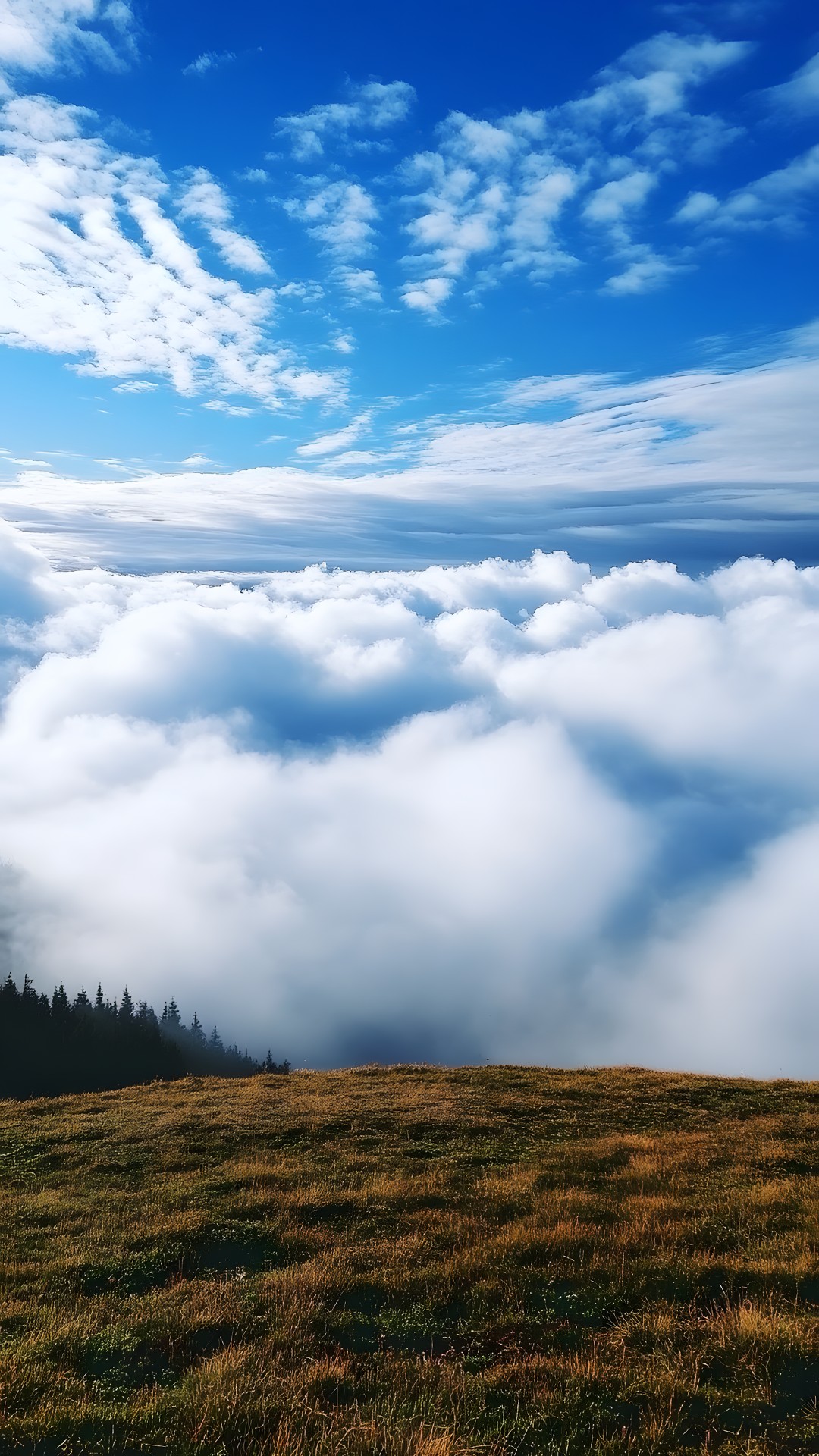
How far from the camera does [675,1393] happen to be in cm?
898

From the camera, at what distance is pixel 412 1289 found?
12.3 meters

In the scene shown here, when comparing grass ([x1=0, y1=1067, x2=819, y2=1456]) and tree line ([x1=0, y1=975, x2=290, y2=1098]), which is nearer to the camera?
grass ([x1=0, y1=1067, x2=819, y2=1456])

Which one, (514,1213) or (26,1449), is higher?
(26,1449)

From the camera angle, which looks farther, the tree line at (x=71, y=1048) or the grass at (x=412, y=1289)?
the tree line at (x=71, y=1048)

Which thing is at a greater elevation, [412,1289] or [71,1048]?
[412,1289]

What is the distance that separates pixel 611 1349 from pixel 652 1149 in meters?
12.0

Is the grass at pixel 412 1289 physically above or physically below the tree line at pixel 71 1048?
above

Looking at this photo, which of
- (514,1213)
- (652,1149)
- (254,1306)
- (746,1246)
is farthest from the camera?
(652,1149)

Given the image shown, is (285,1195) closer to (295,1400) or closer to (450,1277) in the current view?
(450,1277)

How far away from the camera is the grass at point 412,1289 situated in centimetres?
855

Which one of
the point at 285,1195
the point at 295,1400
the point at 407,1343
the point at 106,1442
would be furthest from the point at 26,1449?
the point at 285,1195

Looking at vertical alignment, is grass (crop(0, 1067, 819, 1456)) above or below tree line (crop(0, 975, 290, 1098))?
above

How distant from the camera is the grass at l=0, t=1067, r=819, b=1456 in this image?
8.55 m

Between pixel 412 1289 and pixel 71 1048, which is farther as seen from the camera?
pixel 71 1048
